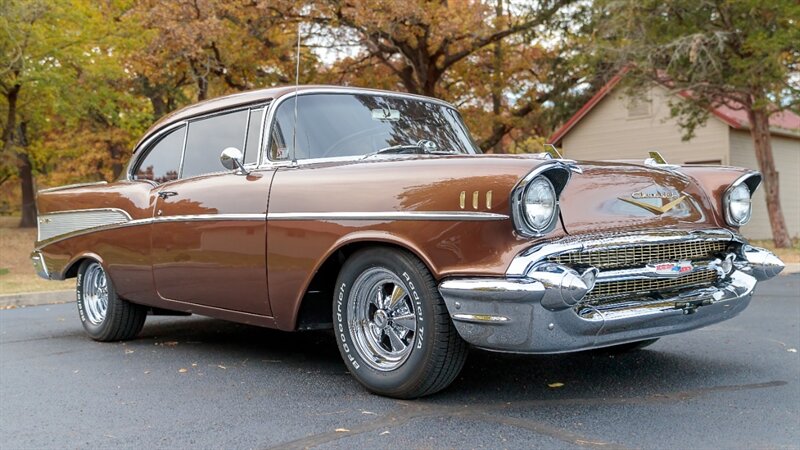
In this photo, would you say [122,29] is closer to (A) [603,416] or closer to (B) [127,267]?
(B) [127,267]

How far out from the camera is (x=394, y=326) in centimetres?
Result: 384

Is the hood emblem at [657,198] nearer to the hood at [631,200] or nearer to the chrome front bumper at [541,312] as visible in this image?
the hood at [631,200]

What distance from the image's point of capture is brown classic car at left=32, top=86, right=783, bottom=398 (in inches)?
133

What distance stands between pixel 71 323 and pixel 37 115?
63.1ft

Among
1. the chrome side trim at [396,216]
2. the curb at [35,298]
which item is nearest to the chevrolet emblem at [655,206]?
the chrome side trim at [396,216]

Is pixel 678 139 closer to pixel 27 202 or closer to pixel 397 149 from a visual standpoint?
pixel 397 149

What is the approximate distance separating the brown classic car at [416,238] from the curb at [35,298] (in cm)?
487

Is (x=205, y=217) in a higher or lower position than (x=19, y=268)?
higher

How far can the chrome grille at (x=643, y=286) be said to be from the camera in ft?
11.4

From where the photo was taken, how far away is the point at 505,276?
10.8ft

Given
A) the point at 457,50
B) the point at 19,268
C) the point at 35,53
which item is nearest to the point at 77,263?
the point at 19,268

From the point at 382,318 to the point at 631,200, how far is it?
1.36 m

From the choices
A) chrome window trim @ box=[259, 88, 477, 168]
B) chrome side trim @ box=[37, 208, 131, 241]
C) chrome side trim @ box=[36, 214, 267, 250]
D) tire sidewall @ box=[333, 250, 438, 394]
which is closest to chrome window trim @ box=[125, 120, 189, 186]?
chrome side trim @ box=[37, 208, 131, 241]

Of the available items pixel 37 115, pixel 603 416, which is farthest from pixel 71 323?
pixel 37 115
